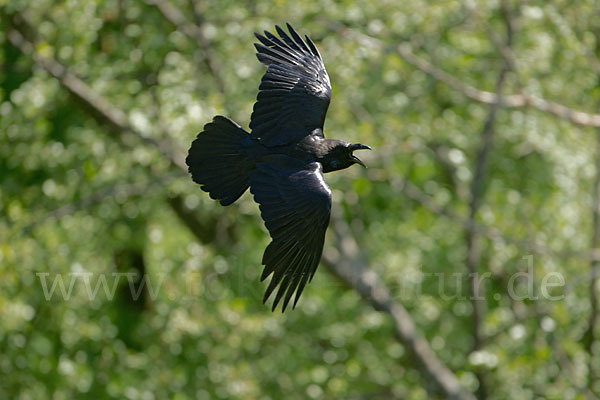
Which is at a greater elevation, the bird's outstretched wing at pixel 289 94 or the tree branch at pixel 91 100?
the bird's outstretched wing at pixel 289 94

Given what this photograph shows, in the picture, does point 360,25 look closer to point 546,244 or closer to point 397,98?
point 397,98

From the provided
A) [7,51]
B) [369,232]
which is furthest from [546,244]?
[7,51]

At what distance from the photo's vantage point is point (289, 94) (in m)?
4.47

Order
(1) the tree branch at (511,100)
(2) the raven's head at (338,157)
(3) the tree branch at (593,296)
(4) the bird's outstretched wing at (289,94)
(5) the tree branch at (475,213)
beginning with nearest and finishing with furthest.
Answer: (2) the raven's head at (338,157)
(4) the bird's outstretched wing at (289,94)
(1) the tree branch at (511,100)
(5) the tree branch at (475,213)
(3) the tree branch at (593,296)

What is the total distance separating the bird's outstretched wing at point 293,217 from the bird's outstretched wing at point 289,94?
1.10ft

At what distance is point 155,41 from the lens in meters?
7.01

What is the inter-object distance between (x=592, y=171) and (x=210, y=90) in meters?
3.15

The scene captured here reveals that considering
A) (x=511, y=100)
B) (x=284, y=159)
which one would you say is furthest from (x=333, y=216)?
(x=284, y=159)

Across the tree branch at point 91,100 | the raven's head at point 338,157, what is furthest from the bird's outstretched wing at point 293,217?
the tree branch at point 91,100

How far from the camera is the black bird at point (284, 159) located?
3.88 metres

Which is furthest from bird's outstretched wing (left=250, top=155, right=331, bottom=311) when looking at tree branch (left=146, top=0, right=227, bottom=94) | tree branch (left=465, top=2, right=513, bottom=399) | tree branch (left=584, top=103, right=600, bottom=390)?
tree branch (left=584, top=103, right=600, bottom=390)

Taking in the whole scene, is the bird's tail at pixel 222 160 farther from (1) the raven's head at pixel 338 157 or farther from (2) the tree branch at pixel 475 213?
(2) the tree branch at pixel 475 213

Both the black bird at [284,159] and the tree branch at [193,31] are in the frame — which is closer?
the black bird at [284,159]

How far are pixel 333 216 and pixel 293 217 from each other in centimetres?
350
